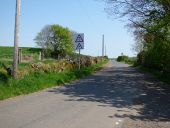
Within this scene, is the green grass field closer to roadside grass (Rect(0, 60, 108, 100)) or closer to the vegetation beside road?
the vegetation beside road

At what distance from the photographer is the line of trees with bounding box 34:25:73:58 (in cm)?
10661

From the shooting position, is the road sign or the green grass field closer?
the road sign

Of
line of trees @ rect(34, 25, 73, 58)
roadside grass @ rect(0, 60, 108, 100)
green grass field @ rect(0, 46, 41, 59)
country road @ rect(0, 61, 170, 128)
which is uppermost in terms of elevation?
line of trees @ rect(34, 25, 73, 58)

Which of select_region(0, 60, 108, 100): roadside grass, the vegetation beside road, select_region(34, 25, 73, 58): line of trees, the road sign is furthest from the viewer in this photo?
select_region(34, 25, 73, 58): line of trees

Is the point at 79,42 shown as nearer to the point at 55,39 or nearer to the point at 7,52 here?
the point at 7,52

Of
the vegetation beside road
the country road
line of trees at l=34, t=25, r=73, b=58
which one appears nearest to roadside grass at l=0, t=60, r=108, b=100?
the vegetation beside road

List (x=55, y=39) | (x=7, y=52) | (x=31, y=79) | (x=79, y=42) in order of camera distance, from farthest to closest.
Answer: (x=55, y=39) → (x=7, y=52) → (x=79, y=42) → (x=31, y=79)

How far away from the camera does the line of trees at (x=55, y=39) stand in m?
107

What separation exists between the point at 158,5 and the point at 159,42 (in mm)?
5692

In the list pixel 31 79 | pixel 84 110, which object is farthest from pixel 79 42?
pixel 84 110

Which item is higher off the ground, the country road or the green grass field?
the green grass field

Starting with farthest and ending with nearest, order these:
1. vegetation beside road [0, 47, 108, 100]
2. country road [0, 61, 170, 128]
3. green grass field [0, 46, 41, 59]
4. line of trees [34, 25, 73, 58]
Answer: line of trees [34, 25, 73, 58] < green grass field [0, 46, 41, 59] < vegetation beside road [0, 47, 108, 100] < country road [0, 61, 170, 128]

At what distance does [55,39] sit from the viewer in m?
109

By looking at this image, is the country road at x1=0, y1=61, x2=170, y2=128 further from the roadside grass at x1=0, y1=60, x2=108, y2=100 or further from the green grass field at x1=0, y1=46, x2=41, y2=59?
the green grass field at x1=0, y1=46, x2=41, y2=59
